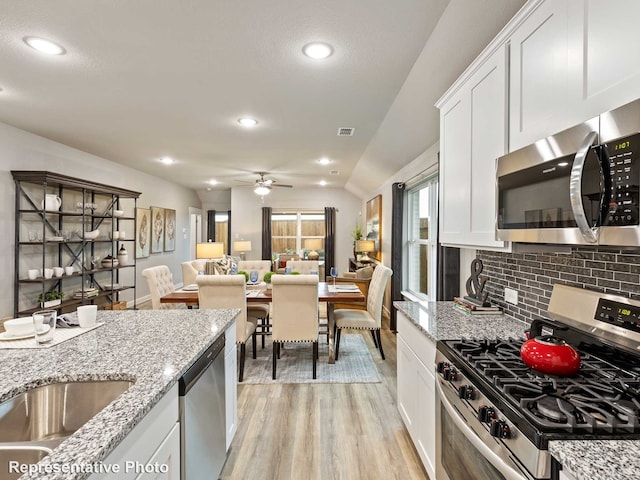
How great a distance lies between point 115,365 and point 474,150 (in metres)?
1.97

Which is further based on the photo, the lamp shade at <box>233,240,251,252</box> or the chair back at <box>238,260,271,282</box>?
the lamp shade at <box>233,240,251,252</box>

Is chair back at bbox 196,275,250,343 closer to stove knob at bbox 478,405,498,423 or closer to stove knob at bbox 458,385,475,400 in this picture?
stove knob at bbox 458,385,475,400

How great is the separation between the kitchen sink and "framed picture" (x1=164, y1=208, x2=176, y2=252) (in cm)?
704

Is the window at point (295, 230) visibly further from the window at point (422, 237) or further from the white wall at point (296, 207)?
the window at point (422, 237)

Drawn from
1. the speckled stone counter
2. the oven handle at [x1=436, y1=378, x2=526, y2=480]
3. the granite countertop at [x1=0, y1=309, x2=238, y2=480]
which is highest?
the speckled stone counter

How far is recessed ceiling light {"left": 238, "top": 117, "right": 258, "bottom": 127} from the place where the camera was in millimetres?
3570

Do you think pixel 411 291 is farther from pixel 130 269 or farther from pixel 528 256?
pixel 130 269

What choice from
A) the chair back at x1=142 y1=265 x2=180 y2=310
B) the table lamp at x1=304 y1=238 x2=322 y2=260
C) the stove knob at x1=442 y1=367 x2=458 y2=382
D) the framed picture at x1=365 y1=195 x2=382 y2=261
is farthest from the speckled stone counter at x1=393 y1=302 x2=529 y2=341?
the table lamp at x1=304 y1=238 x2=322 y2=260

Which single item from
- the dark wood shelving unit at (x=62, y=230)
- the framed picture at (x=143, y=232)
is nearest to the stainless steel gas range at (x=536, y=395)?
the dark wood shelving unit at (x=62, y=230)

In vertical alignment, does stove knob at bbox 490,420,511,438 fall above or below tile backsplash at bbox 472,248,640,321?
below

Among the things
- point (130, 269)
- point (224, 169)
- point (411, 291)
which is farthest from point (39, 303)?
point (411, 291)

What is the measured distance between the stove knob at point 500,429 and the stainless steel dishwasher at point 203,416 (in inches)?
43.7

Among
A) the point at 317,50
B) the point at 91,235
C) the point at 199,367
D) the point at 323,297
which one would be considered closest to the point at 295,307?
the point at 323,297

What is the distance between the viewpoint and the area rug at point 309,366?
3340 millimetres
